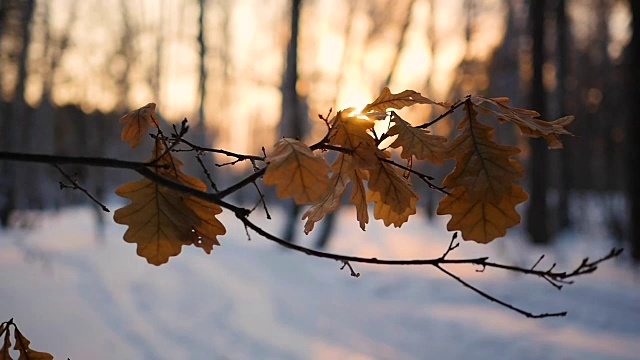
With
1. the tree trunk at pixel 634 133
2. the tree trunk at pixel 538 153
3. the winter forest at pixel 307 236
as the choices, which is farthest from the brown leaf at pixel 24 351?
the tree trunk at pixel 538 153

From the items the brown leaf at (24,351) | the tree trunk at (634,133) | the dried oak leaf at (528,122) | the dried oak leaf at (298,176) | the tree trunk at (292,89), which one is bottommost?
the brown leaf at (24,351)

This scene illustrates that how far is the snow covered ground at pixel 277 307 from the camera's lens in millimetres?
2910

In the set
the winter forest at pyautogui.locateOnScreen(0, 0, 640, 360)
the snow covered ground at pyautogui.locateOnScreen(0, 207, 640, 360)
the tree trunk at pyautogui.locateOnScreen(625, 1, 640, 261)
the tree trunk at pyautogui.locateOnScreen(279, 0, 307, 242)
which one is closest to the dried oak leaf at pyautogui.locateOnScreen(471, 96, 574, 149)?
the winter forest at pyautogui.locateOnScreen(0, 0, 640, 360)

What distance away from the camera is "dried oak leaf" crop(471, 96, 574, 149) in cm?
53

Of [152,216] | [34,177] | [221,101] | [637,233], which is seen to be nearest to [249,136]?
[221,101]

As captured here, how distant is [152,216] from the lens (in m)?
0.59

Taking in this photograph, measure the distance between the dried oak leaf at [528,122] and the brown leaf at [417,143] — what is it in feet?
0.20

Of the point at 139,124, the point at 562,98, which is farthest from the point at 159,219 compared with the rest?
the point at 562,98

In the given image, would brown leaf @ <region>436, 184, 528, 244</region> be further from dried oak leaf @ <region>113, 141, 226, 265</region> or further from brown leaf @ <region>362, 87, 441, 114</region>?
dried oak leaf @ <region>113, 141, 226, 265</region>

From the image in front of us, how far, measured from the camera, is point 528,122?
540 mm

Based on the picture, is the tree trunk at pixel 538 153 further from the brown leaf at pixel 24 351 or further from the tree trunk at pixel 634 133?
the brown leaf at pixel 24 351

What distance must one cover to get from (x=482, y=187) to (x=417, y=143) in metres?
0.09

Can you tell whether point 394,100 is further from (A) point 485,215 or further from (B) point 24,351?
(B) point 24,351

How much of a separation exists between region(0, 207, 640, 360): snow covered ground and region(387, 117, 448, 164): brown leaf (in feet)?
6.12
